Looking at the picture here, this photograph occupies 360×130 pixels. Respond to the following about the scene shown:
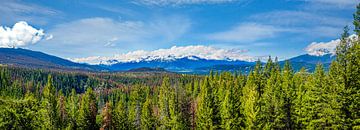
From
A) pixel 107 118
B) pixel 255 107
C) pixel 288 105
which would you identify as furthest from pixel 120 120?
pixel 288 105

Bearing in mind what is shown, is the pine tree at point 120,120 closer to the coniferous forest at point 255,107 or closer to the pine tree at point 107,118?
the coniferous forest at point 255,107

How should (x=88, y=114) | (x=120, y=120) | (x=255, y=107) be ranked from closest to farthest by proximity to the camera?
(x=255, y=107) → (x=120, y=120) → (x=88, y=114)

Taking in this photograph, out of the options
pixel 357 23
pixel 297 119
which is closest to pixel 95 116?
pixel 297 119

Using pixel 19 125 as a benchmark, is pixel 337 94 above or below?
above

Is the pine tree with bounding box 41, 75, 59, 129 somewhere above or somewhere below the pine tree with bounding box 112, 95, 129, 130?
above

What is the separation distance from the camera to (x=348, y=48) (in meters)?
31.9

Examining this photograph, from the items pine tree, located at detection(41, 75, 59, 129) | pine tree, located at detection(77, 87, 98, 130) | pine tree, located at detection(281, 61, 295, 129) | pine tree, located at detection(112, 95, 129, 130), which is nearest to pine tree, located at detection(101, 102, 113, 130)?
pine tree, located at detection(112, 95, 129, 130)

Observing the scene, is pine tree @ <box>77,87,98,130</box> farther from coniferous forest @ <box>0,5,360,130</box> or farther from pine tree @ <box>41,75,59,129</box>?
pine tree @ <box>41,75,59,129</box>

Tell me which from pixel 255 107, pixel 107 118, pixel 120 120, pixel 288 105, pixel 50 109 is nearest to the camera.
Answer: pixel 255 107

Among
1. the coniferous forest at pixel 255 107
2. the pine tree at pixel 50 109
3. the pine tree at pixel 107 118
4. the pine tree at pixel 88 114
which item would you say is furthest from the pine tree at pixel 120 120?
the pine tree at pixel 50 109

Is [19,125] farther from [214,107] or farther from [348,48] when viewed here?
[348,48]

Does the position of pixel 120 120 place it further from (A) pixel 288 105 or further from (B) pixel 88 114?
(A) pixel 288 105

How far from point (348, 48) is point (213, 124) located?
3234 centimetres

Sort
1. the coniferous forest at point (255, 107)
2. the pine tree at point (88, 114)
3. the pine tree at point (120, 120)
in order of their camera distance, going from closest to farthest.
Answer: the coniferous forest at point (255, 107) < the pine tree at point (88, 114) < the pine tree at point (120, 120)
